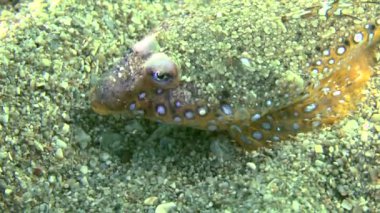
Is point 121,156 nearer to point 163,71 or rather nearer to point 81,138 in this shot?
point 81,138

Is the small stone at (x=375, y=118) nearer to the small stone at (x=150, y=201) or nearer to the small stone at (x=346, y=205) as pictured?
the small stone at (x=346, y=205)

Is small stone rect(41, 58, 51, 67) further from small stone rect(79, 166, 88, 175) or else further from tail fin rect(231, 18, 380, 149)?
tail fin rect(231, 18, 380, 149)

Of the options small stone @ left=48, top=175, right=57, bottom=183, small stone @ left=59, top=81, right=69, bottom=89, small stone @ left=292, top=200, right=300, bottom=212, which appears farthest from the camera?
→ small stone @ left=59, top=81, right=69, bottom=89

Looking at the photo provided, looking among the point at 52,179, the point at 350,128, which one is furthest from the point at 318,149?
the point at 52,179

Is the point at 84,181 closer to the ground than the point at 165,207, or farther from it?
farther from it

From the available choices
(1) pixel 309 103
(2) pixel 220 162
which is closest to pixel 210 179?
(2) pixel 220 162

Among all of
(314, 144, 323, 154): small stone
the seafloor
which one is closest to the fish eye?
the seafloor
